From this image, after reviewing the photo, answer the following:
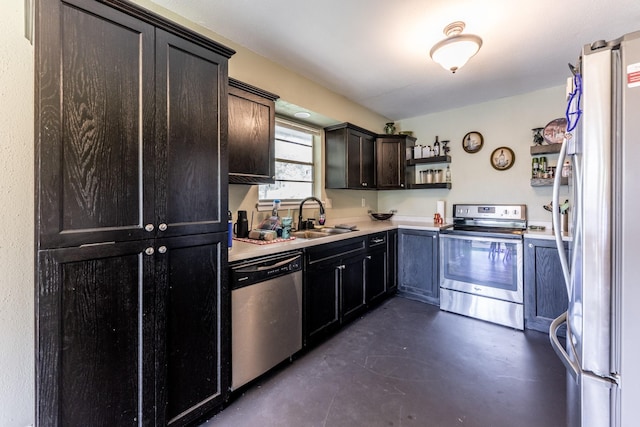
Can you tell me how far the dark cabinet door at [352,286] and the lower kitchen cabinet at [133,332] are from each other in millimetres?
1256

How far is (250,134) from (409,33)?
145 cm

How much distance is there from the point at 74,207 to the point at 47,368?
63 centimetres

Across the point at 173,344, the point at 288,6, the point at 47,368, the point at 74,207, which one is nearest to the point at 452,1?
the point at 288,6

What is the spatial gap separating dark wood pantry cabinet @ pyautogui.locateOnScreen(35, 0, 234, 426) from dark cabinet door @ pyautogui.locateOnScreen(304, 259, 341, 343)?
0.77 meters

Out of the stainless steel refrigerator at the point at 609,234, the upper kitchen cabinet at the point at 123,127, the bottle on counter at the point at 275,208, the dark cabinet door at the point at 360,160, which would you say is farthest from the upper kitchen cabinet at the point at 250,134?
the stainless steel refrigerator at the point at 609,234

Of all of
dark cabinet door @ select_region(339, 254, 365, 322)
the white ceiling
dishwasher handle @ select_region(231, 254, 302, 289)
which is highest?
the white ceiling

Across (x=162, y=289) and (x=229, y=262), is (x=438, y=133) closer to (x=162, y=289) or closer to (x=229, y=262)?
(x=229, y=262)

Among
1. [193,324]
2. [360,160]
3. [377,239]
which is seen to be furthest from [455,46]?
[193,324]

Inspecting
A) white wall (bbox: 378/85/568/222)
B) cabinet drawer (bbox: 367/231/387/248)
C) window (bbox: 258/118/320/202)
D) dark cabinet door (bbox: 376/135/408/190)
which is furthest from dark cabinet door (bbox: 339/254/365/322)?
white wall (bbox: 378/85/568/222)

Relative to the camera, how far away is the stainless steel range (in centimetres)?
275

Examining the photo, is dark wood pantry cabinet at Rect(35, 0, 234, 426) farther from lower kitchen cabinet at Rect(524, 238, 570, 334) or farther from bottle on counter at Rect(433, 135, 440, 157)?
bottle on counter at Rect(433, 135, 440, 157)

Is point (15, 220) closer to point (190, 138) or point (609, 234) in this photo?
point (190, 138)

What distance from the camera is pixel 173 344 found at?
1391mm

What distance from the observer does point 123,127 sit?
1218mm
